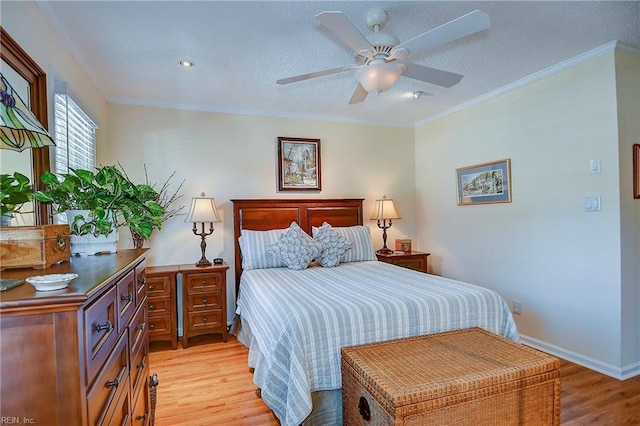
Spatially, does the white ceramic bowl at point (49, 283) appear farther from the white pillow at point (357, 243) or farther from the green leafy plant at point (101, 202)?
the white pillow at point (357, 243)

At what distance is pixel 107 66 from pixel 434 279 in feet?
10.2

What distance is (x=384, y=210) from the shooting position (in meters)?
4.28

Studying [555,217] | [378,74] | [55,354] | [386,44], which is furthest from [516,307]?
[55,354]

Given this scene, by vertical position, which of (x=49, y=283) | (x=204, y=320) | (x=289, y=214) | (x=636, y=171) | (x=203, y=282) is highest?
(x=636, y=171)

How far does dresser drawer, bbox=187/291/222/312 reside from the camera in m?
3.38

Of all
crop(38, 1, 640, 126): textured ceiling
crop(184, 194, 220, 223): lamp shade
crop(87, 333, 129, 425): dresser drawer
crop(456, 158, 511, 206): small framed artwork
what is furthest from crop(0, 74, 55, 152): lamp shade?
crop(456, 158, 511, 206): small framed artwork

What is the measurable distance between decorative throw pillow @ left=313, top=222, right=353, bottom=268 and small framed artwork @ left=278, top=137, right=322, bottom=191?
830mm

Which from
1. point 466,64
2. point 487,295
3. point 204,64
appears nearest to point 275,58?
point 204,64

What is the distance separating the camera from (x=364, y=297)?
7.28ft

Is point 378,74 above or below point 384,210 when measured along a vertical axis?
above

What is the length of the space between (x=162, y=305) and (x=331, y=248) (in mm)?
1725

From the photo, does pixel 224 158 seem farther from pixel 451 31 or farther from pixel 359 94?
pixel 451 31

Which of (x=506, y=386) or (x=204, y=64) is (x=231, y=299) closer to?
(x=204, y=64)

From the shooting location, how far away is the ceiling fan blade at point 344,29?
5.44 feet
